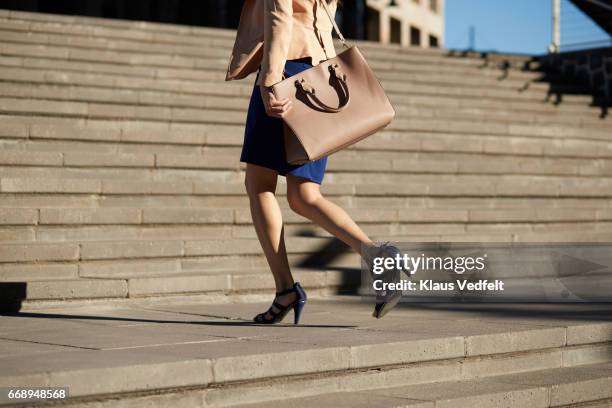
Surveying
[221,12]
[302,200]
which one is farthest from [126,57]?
[221,12]

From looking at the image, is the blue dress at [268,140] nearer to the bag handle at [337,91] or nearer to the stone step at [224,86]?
the bag handle at [337,91]

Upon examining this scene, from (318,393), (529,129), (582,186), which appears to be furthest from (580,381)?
(529,129)

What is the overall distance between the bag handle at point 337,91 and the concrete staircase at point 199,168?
196cm

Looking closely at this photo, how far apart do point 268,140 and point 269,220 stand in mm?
397

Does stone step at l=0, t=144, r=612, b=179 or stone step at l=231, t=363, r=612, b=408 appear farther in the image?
stone step at l=0, t=144, r=612, b=179

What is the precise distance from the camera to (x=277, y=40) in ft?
15.5

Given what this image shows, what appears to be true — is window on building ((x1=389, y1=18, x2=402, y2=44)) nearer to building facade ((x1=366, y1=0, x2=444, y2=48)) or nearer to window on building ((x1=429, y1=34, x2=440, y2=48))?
building facade ((x1=366, y1=0, x2=444, y2=48))

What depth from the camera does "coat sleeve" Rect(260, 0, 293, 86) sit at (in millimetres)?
4727

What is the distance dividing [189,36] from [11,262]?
28.0 ft

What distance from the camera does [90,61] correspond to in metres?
12.0

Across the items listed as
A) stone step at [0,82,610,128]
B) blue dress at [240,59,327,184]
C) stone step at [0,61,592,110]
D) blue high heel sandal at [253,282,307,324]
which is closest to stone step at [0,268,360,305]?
blue high heel sandal at [253,282,307,324]

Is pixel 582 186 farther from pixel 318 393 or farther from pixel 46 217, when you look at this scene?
pixel 318 393

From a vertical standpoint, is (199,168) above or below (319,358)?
above

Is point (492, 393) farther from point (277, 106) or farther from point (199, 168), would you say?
point (199, 168)
